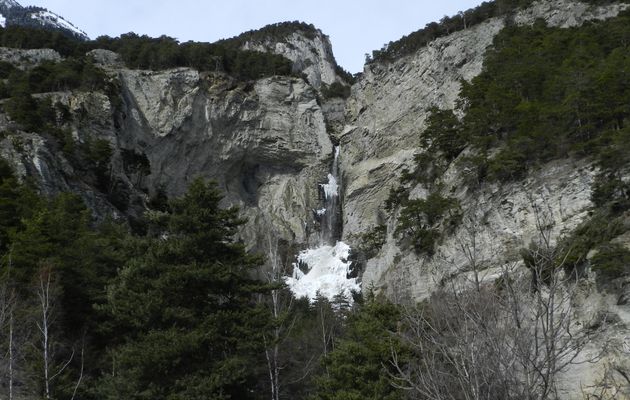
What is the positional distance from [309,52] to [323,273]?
5002 cm

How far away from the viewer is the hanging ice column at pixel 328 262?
50875 mm

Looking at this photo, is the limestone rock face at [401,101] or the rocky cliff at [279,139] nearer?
the rocky cliff at [279,139]

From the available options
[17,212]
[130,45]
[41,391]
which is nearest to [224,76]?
[130,45]

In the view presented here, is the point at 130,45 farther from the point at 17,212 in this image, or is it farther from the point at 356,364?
the point at 356,364

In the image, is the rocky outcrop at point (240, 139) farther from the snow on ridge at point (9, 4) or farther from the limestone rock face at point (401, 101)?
the snow on ridge at point (9, 4)

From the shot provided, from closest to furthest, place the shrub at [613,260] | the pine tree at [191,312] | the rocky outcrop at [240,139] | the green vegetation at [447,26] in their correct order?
the pine tree at [191,312]
the shrub at [613,260]
the green vegetation at [447,26]
the rocky outcrop at [240,139]

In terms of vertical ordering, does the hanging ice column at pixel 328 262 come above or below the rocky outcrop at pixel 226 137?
below

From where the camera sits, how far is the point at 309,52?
9338 cm

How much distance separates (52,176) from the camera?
113ft

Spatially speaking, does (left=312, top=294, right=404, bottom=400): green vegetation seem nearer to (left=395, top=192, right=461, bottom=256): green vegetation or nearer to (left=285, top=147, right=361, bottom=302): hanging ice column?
(left=395, top=192, right=461, bottom=256): green vegetation

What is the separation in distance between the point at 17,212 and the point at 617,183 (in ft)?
81.3

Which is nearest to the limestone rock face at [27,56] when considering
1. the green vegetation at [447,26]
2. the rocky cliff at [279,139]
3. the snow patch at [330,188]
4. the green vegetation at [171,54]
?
the rocky cliff at [279,139]

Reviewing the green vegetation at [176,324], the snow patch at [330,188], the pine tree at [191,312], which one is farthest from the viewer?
the snow patch at [330,188]

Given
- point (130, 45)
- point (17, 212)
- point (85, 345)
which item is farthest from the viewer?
point (130, 45)
